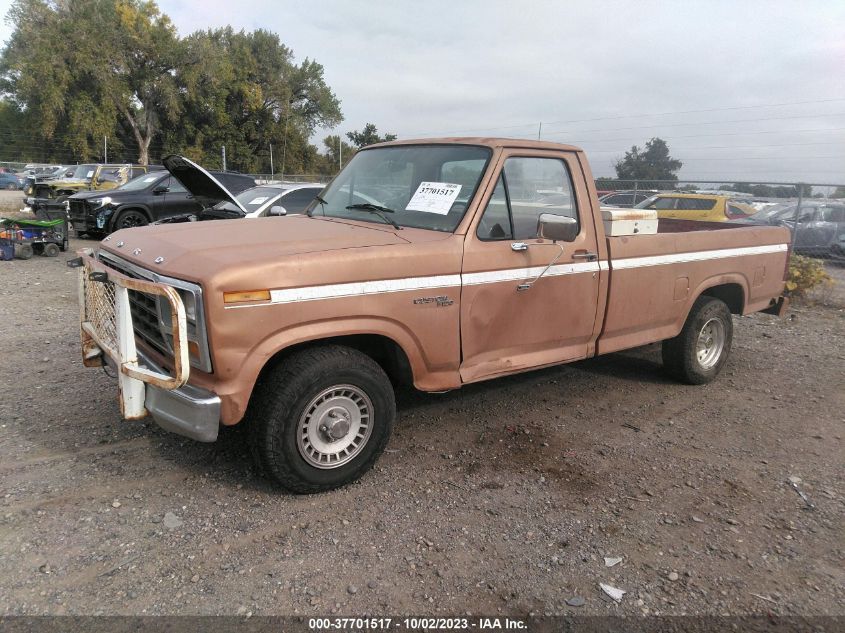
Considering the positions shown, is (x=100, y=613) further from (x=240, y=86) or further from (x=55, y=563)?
(x=240, y=86)

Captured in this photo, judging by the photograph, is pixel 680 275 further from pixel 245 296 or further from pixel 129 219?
pixel 129 219

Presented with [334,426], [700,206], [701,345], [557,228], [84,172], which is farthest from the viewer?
[84,172]

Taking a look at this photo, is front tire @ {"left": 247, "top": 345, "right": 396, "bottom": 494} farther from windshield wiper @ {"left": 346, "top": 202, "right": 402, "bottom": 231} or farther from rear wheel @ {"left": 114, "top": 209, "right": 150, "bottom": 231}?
rear wheel @ {"left": 114, "top": 209, "right": 150, "bottom": 231}

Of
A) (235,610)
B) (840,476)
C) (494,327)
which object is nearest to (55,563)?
(235,610)

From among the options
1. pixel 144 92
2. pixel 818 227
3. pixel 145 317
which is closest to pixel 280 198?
pixel 145 317

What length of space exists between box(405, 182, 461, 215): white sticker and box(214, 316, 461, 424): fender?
89cm

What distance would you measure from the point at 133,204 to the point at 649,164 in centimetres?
1864

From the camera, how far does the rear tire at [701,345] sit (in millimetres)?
5387

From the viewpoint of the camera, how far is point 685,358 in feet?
17.7

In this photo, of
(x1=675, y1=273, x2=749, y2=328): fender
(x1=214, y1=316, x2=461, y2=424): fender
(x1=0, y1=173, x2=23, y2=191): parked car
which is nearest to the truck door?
(x1=214, y1=316, x2=461, y2=424): fender

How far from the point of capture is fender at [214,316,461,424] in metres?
3.03

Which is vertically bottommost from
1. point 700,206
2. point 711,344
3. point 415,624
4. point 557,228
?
point 415,624

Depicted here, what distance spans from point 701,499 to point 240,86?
178 feet

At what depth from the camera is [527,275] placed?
3980 mm
